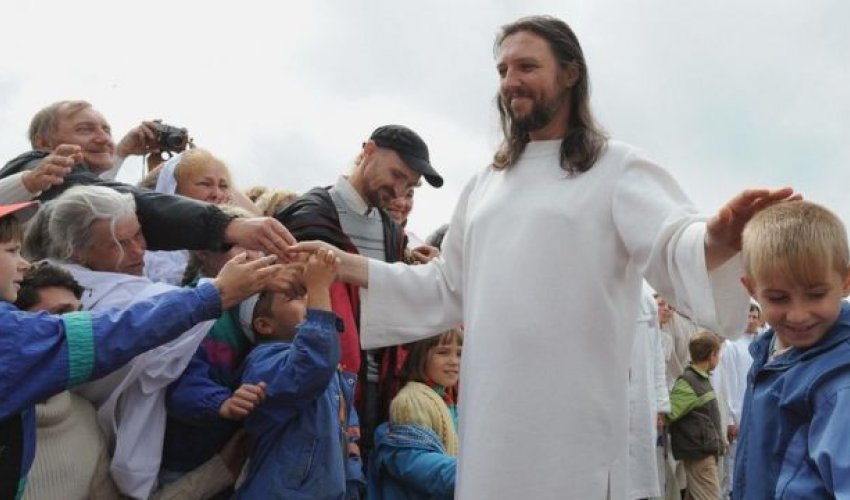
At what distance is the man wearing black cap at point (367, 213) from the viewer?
465 cm

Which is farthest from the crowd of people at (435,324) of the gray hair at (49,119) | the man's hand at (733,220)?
the gray hair at (49,119)

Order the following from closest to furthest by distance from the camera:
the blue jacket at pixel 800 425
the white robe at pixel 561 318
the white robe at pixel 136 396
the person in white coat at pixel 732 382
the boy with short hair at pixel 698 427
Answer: the blue jacket at pixel 800 425 < the white robe at pixel 561 318 < the white robe at pixel 136 396 < the boy with short hair at pixel 698 427 < the person in white coat at pixel 732 382

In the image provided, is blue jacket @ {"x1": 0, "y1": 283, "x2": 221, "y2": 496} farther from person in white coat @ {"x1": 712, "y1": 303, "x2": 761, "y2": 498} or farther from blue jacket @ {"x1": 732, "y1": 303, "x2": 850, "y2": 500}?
person in white coat @ {"x1": 712, "y1": 303, "x2": 761, "y2": 498}

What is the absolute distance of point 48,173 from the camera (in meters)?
4.02

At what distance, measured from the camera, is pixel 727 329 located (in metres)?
2.88

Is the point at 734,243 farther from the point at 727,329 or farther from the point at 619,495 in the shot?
the point at 619,495

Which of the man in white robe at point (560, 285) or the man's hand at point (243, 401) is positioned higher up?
the man in white robe at point (560, 285)

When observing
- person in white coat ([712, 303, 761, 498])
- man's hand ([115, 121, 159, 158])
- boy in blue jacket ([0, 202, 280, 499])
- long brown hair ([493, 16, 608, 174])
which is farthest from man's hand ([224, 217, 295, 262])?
person in white coat ([712, 303, 761, 498])

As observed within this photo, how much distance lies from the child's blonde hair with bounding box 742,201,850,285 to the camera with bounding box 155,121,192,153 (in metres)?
3.83

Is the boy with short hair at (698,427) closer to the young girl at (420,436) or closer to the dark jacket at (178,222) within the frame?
the young girl at (420,436)

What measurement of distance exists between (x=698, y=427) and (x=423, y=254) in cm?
448

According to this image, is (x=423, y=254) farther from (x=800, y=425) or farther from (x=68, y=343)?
(x=800, y=425)

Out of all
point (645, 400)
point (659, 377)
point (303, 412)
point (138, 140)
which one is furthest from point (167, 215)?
point (659, 377)

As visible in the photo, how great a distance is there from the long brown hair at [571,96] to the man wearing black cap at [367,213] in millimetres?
1247
